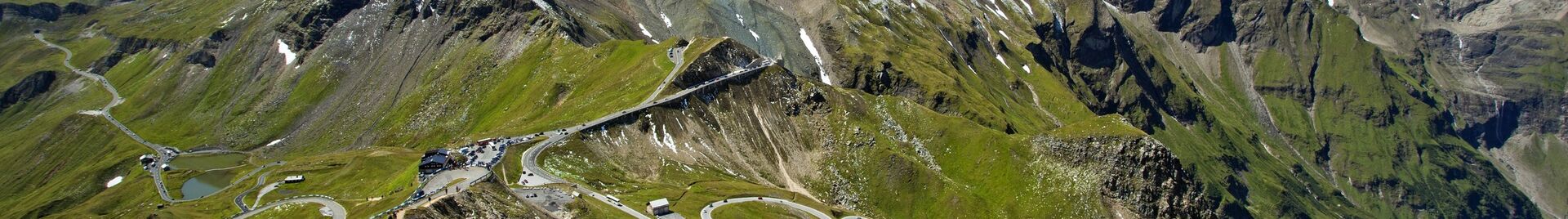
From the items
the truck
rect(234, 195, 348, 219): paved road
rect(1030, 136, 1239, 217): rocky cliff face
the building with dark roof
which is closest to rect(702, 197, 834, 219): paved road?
the building with dark roof

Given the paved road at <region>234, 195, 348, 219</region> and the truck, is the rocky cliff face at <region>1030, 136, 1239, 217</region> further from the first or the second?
the truck

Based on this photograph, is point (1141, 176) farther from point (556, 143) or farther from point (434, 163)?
point (434, 163)

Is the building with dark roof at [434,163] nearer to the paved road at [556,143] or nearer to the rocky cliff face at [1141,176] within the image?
the paved road at [556,143]

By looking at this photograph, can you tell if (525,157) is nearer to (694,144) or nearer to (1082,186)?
(694,144)

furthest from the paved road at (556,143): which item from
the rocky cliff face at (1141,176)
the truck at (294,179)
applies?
the rocky cliff face at (1141,176)

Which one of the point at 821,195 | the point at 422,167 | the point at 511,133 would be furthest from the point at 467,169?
the point at 821,195

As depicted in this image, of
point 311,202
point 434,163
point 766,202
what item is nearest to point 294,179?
point 311,202
